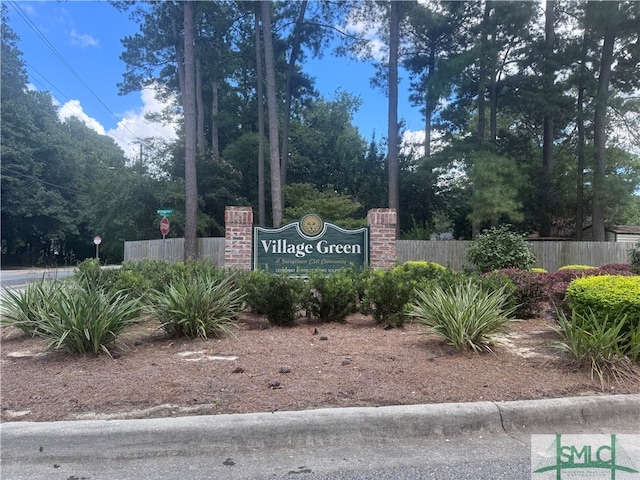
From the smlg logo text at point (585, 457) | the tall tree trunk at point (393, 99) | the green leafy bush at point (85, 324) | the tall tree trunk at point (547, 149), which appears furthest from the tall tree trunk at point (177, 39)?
the smlg logo text at point (585, 457)

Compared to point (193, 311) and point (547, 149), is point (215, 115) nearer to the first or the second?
point (547, 149)

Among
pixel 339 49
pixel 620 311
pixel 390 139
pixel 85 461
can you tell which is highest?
pixel 339 49

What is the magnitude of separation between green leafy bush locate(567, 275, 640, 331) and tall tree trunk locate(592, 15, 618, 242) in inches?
723

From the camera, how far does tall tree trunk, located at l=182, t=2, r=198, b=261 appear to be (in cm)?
1978

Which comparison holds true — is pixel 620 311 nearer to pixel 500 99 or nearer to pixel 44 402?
pixel 44 402

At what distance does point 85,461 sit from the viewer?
119 inches

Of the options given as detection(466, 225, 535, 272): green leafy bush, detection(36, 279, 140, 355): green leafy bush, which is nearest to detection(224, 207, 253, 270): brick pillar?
detection(36, 279, 140, 355): green leafy bush

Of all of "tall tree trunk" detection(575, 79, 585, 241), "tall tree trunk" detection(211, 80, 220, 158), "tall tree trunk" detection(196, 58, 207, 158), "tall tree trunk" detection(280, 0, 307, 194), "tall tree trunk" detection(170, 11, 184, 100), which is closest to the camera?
"tall tree trunk" detection(575, 79, 585, 241)

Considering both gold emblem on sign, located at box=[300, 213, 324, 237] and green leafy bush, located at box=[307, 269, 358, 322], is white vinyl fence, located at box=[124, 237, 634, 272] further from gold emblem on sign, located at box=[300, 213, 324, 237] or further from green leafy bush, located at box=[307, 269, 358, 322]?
green leafy bush, located at box=[307, 269, 358, 322]

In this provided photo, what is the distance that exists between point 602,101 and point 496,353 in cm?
2042

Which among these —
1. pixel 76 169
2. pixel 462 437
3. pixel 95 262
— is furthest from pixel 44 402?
pixel 76 169

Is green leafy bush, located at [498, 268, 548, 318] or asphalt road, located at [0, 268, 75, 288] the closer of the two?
green leafy bush, located at [498, 268, 548, 318]

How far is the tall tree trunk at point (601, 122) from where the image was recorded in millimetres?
20703

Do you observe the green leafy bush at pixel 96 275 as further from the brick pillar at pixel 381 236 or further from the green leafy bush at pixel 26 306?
the brick pillar at pixel 381 236
